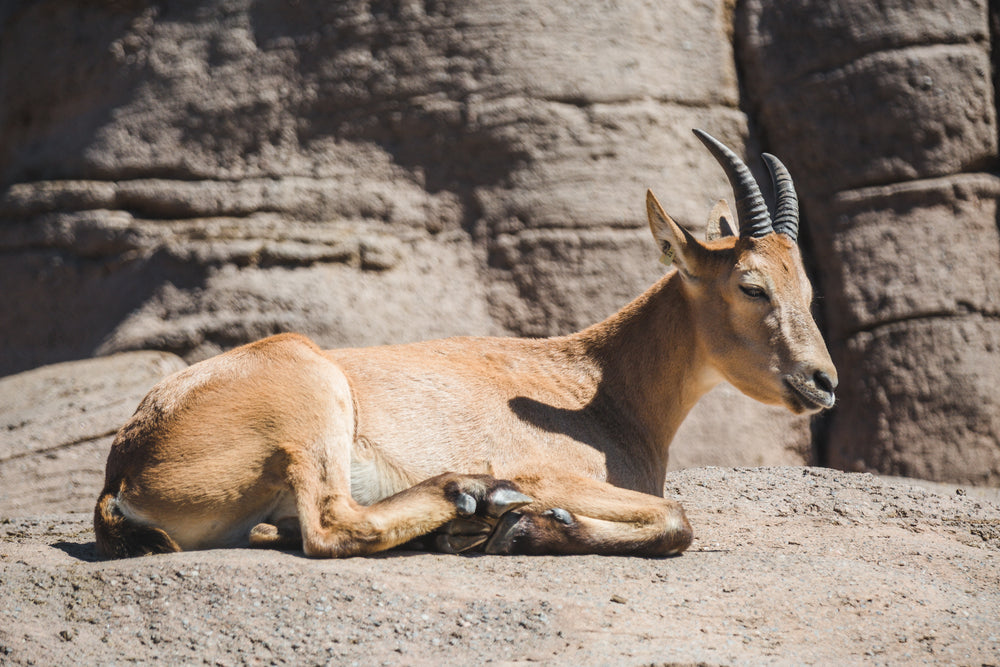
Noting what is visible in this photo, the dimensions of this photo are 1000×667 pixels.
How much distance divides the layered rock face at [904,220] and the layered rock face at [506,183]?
2 cm

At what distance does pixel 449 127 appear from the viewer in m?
9.12

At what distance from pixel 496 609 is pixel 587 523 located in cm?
117

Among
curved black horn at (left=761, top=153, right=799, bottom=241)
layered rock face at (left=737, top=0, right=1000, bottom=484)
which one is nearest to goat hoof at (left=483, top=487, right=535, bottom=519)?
curved black horn at (left=761, top=153, right=799, bottom=241)

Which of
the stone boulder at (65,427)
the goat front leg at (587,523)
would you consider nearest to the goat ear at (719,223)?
the goat front leg at (587,523)

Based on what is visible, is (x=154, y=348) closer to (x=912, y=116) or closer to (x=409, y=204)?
(x=409, y=204)

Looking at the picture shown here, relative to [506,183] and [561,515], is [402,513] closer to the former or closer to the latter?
[561,515]

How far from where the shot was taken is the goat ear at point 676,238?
6.10 meters

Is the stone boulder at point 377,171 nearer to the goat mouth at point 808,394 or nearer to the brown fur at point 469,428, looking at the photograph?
the brown fur at point 469,428

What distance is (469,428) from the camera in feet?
18.7

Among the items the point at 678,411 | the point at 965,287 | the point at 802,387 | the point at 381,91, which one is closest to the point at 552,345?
the point at 678,411

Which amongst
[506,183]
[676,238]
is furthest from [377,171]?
[676,238]

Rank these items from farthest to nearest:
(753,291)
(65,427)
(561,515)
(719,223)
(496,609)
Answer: (65,427) → (719,223) → (753,291) → (561,515) → (496,609)

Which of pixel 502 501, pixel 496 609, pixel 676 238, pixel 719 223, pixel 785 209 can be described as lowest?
pixel 502 501

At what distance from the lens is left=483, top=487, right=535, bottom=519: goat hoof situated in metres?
5.12
